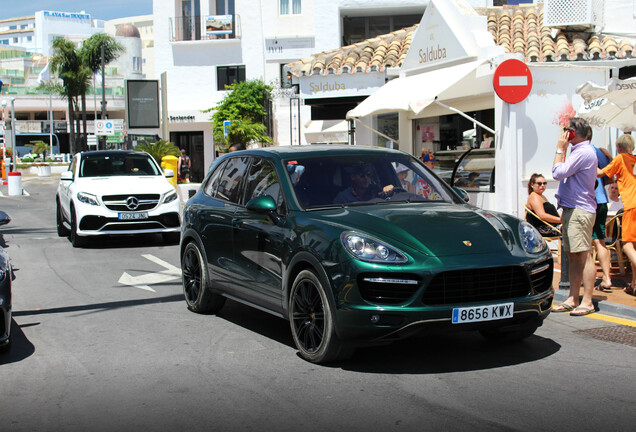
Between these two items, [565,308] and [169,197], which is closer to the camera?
[565,308]

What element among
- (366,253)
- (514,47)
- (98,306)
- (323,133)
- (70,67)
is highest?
(70,67)

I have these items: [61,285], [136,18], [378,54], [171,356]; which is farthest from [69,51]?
[136,18]

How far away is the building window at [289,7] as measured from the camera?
44.8m

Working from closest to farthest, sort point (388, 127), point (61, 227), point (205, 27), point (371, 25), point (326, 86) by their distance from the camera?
point (61, 227), point (388, 127), point (326, 86), point (371, 25), point (205, 27)

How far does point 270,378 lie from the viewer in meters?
5.61

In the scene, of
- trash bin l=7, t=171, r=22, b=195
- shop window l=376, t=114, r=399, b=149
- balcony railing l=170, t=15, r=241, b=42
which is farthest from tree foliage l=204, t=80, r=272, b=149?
shop window l=376, t=114, r=399, b=149

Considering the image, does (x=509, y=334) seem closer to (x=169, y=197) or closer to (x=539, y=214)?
(x=539, y=214)

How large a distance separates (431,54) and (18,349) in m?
12.6

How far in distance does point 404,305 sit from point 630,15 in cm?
1602

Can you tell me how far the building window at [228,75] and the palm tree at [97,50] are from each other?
20678mm

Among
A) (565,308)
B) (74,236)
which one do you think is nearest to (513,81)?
(565,308)

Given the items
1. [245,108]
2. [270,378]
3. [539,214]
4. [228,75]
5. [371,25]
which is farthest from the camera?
[228,75]

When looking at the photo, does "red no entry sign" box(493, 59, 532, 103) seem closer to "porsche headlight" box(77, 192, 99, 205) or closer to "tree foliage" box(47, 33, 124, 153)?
"porsche headlight" box(77, 192, 99, 205)

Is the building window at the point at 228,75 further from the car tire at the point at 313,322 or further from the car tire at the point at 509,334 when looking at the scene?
the car tire at the point at 313,322
